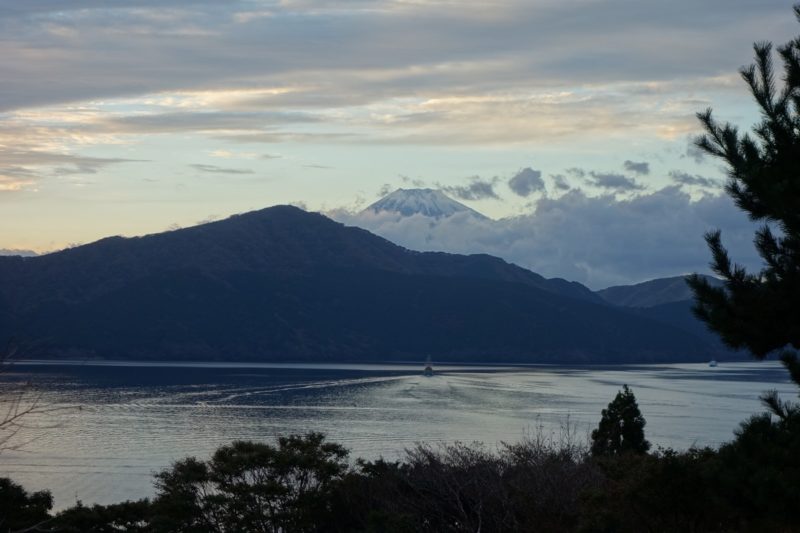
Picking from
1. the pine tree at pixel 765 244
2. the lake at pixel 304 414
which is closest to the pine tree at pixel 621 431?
the lake at pixel 304 414

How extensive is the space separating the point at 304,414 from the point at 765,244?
7684 centimetres

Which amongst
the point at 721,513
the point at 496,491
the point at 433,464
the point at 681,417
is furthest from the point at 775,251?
the point at 681,417

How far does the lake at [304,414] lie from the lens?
60.7m

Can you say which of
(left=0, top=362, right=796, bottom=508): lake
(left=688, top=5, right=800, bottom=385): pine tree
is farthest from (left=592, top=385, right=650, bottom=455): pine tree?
(left=688, top=5, right=800, bottom=385): pine tree

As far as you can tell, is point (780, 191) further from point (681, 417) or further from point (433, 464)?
point (681, 417)

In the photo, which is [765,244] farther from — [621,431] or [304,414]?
[304,414]

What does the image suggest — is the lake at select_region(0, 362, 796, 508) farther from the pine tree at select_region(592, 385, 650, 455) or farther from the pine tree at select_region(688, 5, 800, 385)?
the pine tree at select_region(688, 5, 800, 385)

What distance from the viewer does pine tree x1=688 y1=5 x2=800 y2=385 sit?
12.3m

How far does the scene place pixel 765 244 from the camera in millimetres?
12844

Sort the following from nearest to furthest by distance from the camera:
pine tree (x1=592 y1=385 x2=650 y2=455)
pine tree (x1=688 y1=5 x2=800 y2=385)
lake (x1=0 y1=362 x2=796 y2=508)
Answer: pine tree (x1=688 y1=5 x2=800 y2=385) < pine tree (x1=592 y1=385 x2=650 y2=455) < lake (x1=0 y1=362 x2=796 y2=508)

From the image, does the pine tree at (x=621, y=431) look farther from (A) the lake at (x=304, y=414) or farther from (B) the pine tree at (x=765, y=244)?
(B) the pine tree at (x=765, y=244)

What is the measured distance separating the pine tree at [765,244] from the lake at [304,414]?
23.3 meters

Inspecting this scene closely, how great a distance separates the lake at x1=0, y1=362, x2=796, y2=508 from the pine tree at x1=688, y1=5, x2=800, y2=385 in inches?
916

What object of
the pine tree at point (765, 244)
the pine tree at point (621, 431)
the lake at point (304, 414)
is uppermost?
the pine tree at point (765, 244)
